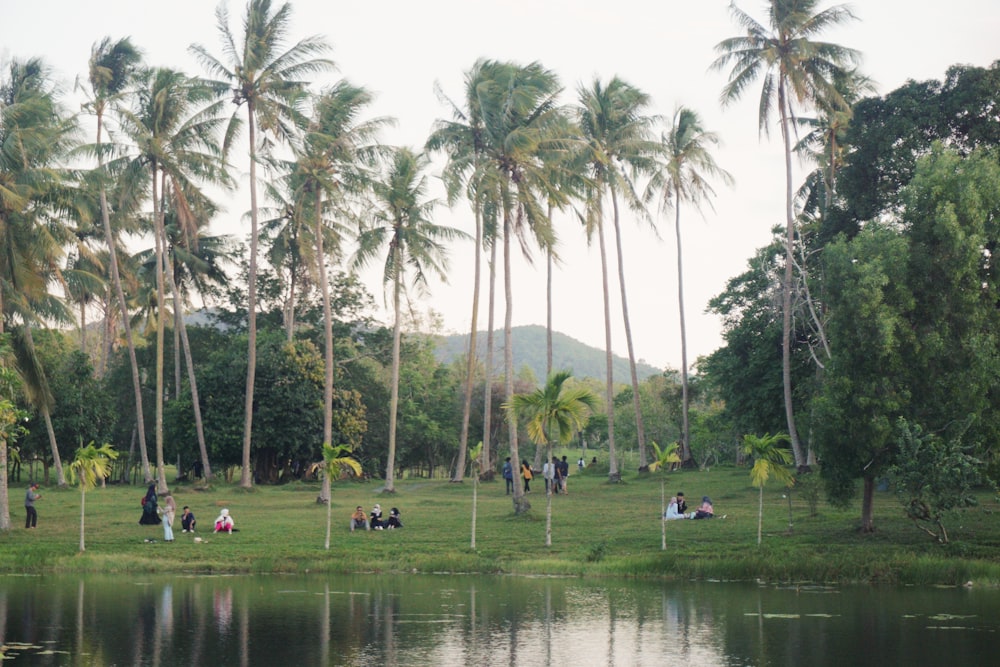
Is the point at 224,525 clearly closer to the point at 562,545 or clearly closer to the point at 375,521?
the point at 375,521

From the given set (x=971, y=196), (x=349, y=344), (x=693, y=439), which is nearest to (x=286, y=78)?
(x=349, y=344)

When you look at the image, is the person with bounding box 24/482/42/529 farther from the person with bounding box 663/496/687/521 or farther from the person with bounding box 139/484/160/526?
the person with bounding box 663/496/687/521

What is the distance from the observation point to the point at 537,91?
35.3 m

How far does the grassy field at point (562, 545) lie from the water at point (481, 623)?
1.27m

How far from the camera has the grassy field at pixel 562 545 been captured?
2533 centimetres

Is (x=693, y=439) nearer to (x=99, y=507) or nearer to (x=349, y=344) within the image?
(x=349, y=344)

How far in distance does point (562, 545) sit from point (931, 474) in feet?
30.7

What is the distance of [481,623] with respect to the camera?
62.3 feet

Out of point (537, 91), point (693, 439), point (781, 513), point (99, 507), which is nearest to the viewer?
point (781, 513)

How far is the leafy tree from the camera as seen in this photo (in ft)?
84.6

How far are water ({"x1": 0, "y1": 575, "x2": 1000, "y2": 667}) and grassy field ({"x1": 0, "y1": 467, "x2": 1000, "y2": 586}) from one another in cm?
127

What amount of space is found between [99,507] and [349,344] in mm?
25400

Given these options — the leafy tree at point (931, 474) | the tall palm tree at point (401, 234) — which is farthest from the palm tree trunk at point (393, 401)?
the leafy tree at point (931, 474)

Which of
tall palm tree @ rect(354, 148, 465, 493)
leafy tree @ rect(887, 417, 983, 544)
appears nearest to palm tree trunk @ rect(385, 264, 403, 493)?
tall palm tree @ rect(354, 148, 465, 493)
